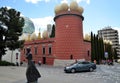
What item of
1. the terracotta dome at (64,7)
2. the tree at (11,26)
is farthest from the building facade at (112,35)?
the tree at (11,26)

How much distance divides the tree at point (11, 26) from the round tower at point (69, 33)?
15.0 meters

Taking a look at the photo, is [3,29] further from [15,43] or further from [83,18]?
[83,18]

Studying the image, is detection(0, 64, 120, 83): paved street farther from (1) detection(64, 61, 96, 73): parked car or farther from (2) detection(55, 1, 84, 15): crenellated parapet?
(2) detection(55, 1, 84, 15): crenellated parapet

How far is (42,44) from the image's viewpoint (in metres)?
65.2

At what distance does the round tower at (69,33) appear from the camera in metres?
53.2

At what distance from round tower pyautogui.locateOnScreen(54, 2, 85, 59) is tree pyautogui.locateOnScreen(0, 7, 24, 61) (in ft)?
49.1

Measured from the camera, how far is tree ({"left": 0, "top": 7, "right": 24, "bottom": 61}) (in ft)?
131

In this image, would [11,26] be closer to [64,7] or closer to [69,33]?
[69,33]

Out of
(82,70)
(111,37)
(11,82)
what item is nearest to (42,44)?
(82,70)

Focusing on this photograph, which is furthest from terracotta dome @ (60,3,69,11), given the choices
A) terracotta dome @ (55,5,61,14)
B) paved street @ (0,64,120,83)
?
paved street @ (0,64,120,83)

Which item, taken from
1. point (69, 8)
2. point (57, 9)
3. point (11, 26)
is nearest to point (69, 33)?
point (69, 8)

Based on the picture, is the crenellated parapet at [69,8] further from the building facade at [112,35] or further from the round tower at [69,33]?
the building facade at [112,35]

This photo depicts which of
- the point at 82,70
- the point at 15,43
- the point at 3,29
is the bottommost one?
the point at 82,70

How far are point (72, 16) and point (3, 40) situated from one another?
20.2 m
